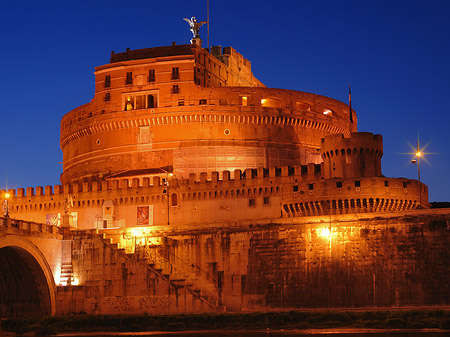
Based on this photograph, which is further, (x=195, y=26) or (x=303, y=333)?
(x=195, y=26)

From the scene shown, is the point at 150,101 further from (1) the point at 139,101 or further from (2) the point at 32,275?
(2) the point at 32,275

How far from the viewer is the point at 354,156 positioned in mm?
51062

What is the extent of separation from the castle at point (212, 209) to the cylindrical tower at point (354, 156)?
87 mm

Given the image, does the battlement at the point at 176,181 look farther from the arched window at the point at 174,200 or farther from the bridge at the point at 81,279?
the bridge at the point at 81,279

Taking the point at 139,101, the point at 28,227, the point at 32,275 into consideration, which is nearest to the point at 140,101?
the point at 139,101

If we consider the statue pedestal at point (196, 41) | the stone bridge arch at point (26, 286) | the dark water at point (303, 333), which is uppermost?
the statue pedestal at point (196, 41)

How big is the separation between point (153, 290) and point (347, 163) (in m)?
16.0

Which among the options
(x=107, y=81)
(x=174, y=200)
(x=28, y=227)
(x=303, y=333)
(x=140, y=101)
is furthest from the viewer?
(x=107, y=81)

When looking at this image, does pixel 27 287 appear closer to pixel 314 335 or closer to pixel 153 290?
pixel 153 290

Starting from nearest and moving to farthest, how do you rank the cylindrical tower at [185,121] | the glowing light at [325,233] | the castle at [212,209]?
the castle at [212,209] < the glowing light at [325,233] < the cylindrical tower at [185,121]

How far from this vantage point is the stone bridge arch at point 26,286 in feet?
157

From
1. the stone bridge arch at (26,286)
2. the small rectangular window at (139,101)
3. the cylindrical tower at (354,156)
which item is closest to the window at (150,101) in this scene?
the small rectangular window at (139,101)

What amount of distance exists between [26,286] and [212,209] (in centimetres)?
1469

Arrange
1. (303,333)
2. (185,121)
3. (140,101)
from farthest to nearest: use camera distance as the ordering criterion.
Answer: (140,101) < (185,121) < (303,333)
